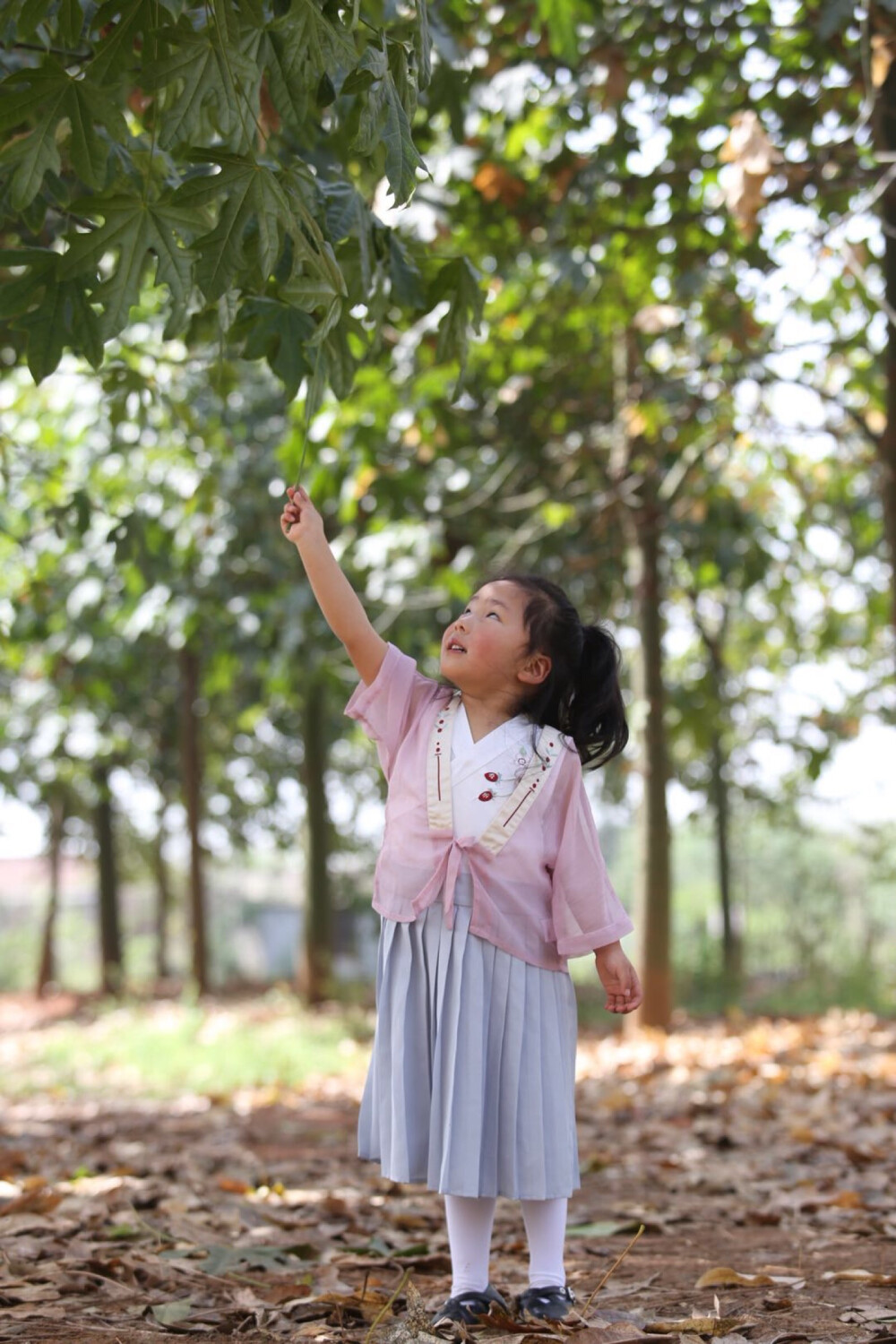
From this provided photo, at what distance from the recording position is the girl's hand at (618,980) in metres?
2.66

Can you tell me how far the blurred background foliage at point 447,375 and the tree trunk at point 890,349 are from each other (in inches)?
0.6

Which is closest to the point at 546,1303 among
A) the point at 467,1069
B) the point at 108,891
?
the point at 467,1069

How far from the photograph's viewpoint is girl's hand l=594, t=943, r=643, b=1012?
2.66 meters

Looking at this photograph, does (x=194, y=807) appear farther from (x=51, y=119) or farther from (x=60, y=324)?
(x=51, y=119)

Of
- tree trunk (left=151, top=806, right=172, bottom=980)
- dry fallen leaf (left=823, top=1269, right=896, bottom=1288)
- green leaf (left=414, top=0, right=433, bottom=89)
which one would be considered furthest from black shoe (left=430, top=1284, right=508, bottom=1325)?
tree trunk (left=151, top=806, right=172, bottom=980)

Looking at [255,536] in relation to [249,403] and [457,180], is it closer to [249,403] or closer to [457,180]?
[249,403]

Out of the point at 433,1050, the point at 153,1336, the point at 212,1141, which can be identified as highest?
the point at 433,1050

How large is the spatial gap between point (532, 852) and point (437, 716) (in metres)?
0.35

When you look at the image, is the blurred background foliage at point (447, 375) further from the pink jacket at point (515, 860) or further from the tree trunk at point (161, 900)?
the tree trunk at point (161, 900)

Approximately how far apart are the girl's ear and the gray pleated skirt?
0.45 m

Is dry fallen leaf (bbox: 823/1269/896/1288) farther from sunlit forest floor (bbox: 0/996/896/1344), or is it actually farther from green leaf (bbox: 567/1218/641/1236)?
green leaf (bbox: 567/1218/641/1236)

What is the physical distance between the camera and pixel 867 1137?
4.77 m

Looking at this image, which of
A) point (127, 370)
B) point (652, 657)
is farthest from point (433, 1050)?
point (652, 657)

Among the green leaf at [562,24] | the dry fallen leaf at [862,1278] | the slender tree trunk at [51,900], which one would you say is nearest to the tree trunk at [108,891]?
the slender tree trunk at [51,900]
